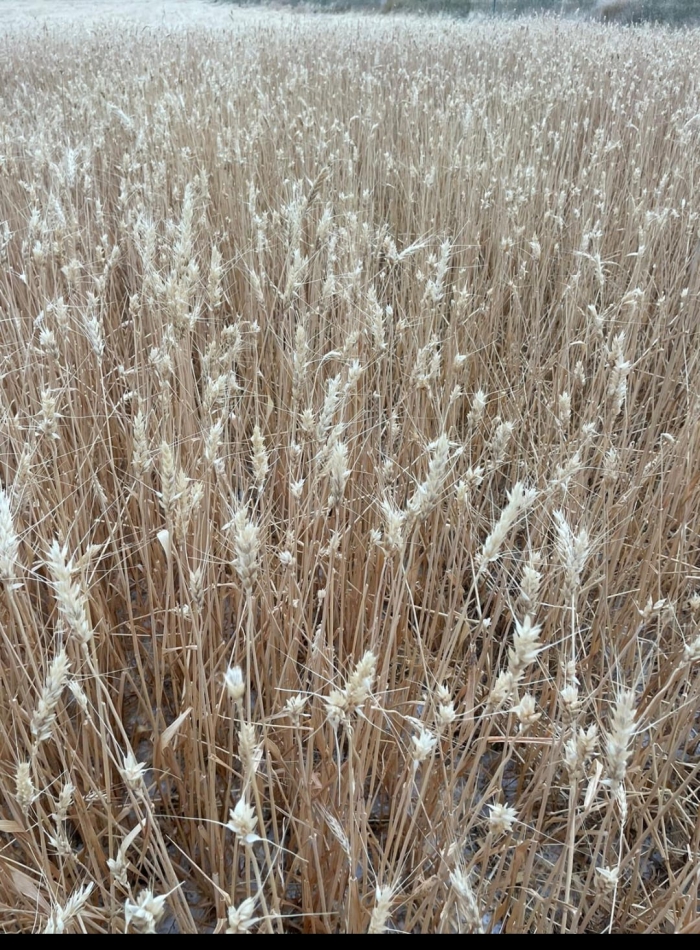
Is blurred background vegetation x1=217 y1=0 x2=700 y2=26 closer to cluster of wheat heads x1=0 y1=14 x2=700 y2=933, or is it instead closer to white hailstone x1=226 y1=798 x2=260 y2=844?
cluster of wheat heads x1=0 y1=14 x2=700 y2=933

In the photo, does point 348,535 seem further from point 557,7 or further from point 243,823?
point 557,7

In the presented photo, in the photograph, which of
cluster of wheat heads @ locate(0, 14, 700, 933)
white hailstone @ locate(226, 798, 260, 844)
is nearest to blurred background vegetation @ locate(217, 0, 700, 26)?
cluster of wheat heads @ locate(0, 14, 700, 933)

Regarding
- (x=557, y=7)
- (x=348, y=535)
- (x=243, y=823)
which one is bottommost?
(x=348, y=535)

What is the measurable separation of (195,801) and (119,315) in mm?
1247

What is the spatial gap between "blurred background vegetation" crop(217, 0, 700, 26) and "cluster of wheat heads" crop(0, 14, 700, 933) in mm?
9938

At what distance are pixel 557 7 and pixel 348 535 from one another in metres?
14.6

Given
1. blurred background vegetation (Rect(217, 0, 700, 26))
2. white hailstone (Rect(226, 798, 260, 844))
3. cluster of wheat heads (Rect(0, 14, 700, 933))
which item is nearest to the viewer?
white hailstone (Rect(226, 798, 260, 844))

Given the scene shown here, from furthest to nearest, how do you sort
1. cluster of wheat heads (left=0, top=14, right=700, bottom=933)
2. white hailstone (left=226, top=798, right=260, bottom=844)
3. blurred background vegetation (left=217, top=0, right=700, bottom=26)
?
blurred background vegetation (left=217, top=0, right=700, bottom=26), cluster of wheat heads (left=0, top=14, right=700, bottom=933), white hailstone (left=226, top=798, right=260, bottom=844)

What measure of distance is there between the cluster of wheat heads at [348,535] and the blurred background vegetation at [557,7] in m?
9.94

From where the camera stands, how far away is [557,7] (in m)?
12.0

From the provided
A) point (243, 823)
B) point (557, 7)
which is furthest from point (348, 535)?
point (557, 7)

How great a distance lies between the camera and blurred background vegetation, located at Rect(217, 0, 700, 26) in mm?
10959

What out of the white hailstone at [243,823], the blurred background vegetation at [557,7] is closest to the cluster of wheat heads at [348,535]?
the white hailstone at [243,823]
